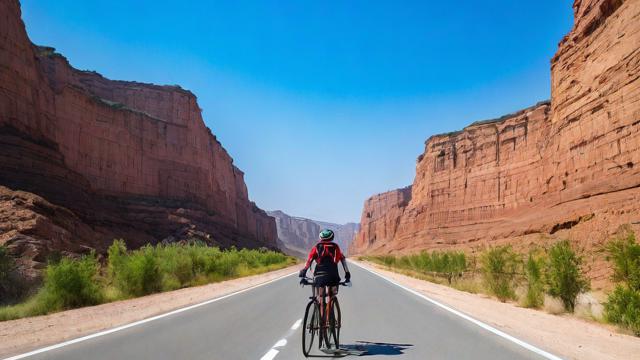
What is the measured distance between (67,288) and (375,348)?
10679 millimetres

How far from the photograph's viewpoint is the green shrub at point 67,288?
44.7ft

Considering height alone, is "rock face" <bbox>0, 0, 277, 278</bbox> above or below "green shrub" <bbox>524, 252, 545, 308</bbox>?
above

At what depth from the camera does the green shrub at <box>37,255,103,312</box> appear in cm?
1362

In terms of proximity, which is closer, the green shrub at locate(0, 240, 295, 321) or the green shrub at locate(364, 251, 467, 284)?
the green shrub at locate(0, 240, 295, 321)

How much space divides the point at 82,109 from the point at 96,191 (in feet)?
35.2

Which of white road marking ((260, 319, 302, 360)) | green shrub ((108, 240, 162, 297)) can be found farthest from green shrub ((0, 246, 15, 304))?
white road marking ((260, 319, 302, 360))

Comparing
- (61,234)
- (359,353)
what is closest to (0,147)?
(61,234)

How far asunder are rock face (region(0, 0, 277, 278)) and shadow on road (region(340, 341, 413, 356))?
20390mm

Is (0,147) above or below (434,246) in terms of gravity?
above

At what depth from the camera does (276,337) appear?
841 centimetres

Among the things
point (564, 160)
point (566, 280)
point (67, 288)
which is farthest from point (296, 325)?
point (564, 160)

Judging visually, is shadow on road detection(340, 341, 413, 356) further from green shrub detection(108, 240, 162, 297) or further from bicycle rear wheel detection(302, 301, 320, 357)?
green shrub detection(108, 240, 162, 297)

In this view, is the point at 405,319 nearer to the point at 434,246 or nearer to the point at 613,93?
the point at 613,93

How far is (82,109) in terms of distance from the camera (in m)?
60.3
